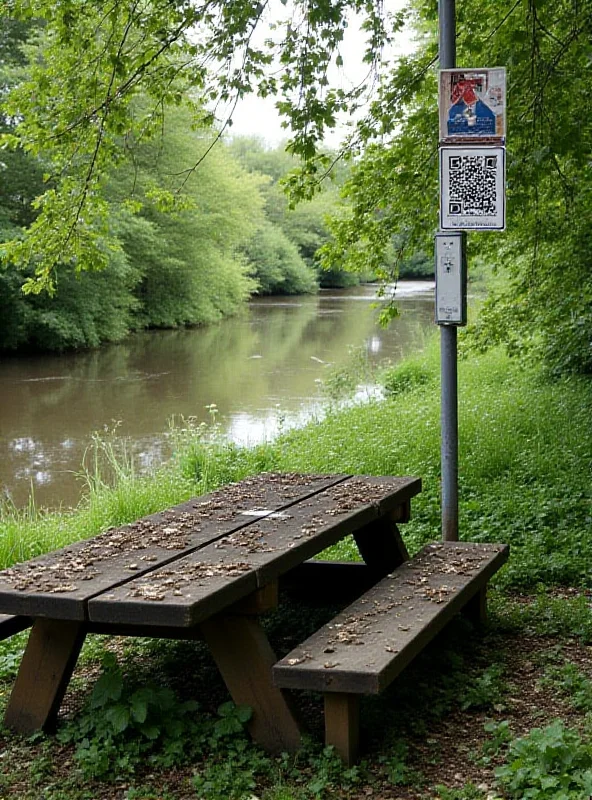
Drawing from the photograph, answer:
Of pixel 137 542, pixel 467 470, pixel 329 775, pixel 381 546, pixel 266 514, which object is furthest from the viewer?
pixel 467 470

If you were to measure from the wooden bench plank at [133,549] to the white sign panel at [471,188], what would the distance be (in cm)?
155

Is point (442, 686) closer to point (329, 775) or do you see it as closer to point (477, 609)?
point (477, 609)

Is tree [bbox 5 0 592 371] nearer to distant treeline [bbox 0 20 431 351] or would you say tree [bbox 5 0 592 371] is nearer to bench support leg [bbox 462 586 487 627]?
bench support leg [bbox 462 586 487 627]

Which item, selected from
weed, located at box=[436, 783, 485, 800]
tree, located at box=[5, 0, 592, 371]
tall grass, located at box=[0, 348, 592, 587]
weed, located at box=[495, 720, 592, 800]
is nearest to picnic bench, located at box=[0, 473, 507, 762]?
weed, located at box=[436, 783, 485, 800]

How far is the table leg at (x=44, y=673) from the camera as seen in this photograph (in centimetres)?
386

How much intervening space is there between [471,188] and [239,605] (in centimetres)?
242

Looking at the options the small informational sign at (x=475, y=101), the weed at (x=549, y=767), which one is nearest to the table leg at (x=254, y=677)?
the weed at (x=549, y=767)

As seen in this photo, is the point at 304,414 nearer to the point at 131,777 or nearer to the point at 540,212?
the point at 540,212

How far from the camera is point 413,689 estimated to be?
419 centimetres

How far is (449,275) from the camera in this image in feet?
16.7

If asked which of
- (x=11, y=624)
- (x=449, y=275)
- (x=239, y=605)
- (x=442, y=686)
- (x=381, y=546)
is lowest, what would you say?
(x=442, y=686)

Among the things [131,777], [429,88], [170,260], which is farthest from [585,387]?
[170,260]

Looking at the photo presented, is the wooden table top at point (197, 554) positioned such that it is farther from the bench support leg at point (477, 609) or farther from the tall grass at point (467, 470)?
the tall grass at point (467, 470)


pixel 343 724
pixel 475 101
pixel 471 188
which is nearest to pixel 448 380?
pixel 471 188
